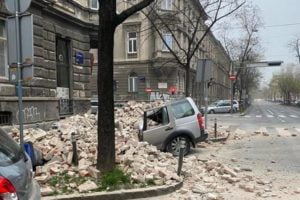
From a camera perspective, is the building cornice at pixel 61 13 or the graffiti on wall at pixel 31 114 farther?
the building cornice at pixel 61 13

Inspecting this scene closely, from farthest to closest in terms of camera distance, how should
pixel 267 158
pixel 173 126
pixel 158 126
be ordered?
pixel 158 126, pixel 173 126, pixel 267 158

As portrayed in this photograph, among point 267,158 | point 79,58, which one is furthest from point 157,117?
point 79,58

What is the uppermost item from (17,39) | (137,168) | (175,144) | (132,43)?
(132,43)

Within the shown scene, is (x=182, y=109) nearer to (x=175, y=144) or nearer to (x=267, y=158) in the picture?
(x=175, y=144)

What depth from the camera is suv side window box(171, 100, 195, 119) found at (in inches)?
509

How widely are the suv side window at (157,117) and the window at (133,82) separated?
110 ft

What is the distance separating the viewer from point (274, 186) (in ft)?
27.9

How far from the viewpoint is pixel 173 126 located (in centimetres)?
1270

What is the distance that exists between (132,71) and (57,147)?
37.5 m

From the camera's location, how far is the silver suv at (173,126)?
41.7ft

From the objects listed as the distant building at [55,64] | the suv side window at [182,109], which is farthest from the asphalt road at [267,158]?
the distant building at [55,64]

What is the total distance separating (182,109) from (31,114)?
5775mm

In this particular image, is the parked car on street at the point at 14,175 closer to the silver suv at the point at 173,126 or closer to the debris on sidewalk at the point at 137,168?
the debris on sidewalk at the point at 137,168

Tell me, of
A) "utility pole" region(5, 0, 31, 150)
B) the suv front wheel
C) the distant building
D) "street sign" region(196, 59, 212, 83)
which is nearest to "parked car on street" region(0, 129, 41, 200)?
"utility pole" region(5, 0, 31, 150)
